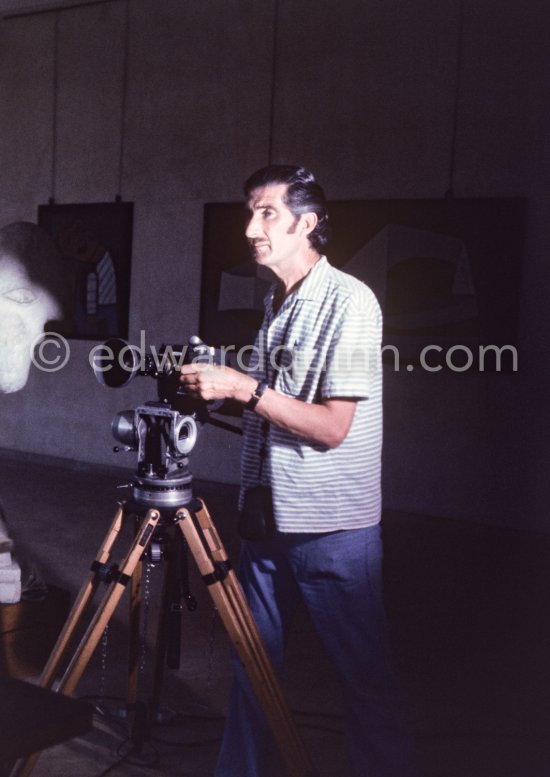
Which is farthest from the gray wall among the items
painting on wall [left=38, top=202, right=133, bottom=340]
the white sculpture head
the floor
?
the floor

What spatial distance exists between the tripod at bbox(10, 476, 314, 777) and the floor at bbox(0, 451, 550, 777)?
24 cm

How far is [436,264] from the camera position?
5.19 meters

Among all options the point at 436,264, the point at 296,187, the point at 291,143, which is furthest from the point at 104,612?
the point at 291,143

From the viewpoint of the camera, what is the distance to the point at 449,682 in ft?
9.57

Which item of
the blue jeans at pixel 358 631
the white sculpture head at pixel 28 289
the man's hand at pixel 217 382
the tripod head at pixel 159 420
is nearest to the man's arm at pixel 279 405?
the man's hand at pixel 217 382

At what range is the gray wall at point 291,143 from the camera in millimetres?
4977

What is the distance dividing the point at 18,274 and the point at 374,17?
3.57m

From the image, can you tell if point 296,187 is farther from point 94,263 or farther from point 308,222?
point 94,263

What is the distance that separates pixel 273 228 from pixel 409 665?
201 centimetres

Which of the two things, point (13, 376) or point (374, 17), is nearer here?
point (374, 17)

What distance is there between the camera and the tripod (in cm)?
169

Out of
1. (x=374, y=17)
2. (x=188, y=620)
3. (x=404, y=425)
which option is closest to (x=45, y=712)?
(x=188, y=620)

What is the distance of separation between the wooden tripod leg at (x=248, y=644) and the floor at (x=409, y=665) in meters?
0.30

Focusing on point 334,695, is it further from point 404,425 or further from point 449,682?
point 404,425
